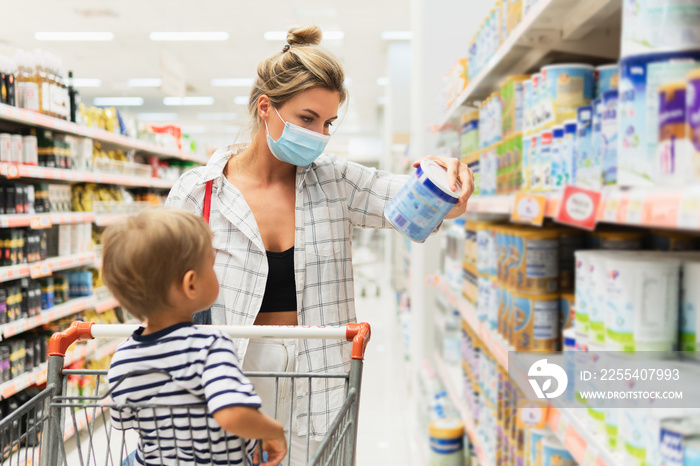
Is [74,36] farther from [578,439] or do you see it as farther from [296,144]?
[578,439]

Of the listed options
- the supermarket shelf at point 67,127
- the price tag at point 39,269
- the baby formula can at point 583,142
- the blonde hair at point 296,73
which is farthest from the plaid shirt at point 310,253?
the price tag at point 39,269

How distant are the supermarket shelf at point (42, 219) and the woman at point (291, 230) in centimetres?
211

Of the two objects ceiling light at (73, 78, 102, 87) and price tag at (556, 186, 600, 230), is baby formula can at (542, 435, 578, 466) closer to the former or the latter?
price tag at (556, 186, 600, 230)

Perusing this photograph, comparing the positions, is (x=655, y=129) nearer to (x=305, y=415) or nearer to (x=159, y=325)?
(x=159, y=325)

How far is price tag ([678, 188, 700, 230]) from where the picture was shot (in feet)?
2.44

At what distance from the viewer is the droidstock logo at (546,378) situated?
139cm

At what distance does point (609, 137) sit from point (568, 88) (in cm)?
30

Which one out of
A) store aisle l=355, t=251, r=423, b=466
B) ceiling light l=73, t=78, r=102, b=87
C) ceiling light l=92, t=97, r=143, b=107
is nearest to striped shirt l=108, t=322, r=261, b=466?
store aisle l=355, t=251, r=423, b=466

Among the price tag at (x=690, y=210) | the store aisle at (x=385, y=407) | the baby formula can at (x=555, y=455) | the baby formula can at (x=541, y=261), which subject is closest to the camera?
the price tag at (x=690, y=210)

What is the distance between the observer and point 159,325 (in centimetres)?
111

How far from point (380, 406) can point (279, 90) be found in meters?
3.52

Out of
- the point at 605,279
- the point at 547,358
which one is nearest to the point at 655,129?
the point at 605,279

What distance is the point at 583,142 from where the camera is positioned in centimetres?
129

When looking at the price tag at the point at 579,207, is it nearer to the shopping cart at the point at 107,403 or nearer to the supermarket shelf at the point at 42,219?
the shopping cart at the point at 107,403
